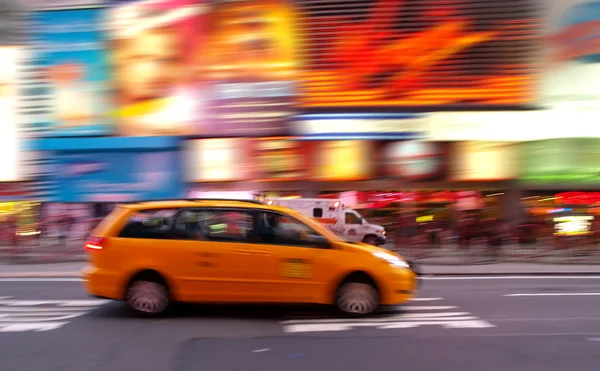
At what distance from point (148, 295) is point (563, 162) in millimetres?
20376

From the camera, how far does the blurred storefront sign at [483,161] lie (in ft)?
80.3

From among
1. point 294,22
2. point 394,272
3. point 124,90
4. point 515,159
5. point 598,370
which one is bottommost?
point 598,370

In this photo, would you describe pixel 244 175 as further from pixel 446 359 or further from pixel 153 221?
pixel 446 359

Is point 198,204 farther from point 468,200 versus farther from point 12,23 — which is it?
point 12,23

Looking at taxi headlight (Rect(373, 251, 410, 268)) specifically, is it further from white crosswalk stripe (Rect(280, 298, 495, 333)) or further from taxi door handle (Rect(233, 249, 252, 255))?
taxi door handle (Rect(233, 249, 252, 255))

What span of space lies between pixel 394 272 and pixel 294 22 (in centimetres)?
1875

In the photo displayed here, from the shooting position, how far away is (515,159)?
80.3ft

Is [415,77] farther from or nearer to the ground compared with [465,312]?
farther from the ground

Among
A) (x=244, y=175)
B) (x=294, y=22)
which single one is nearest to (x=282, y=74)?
(x=294, y=22)

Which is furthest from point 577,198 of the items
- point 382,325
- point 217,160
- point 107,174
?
point 107,174

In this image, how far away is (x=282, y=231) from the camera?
27.1 feet

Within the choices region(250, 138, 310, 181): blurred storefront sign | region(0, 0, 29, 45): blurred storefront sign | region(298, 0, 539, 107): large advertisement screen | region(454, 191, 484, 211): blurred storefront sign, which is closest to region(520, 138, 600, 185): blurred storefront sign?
region(454, 191, 484, 211): blurred storefront sign

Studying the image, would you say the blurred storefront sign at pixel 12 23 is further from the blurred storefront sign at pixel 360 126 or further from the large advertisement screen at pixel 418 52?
the blurred storefront sign at pixel 360 126

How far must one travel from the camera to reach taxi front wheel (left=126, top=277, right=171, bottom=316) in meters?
8.24
